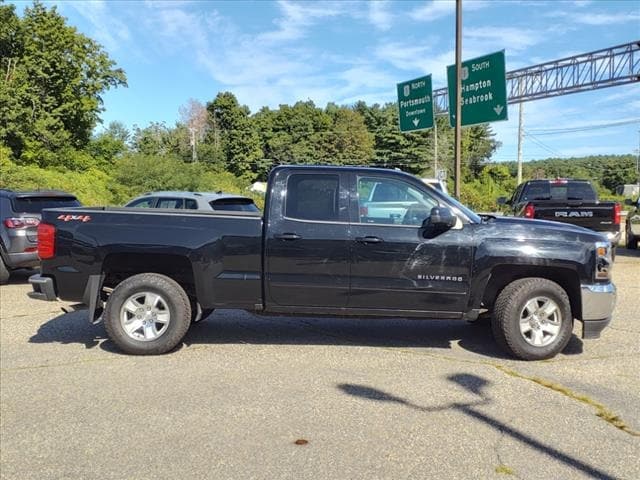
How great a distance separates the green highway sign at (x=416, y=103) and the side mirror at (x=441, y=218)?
16.7m

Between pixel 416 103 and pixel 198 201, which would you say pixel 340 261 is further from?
pixel 416 103

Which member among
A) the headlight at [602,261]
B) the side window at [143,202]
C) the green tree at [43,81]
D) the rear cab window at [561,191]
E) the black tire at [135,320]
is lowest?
the black tire at [135,320]

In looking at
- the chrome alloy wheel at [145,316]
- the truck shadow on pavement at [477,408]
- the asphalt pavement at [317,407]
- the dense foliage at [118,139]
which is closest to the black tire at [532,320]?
the asphalt pavement at [317,407]

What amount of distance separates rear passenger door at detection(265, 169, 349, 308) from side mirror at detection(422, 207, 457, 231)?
832mm

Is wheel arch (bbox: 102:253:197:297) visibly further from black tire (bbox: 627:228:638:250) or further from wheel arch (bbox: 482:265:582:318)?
black tire (bbox: 627:228:638:250)

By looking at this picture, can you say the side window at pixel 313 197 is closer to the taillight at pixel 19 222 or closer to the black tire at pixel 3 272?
the taillight at pixel 19 222

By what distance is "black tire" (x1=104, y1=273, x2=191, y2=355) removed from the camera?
19.1 feet

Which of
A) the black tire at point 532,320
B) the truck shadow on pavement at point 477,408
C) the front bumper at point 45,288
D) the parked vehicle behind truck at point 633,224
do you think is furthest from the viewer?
the parked vehicle behind truck at point 633,224

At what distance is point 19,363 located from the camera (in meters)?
5.69

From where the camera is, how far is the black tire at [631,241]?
1564cm

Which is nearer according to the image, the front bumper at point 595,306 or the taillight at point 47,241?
the front bumper at point 595,306

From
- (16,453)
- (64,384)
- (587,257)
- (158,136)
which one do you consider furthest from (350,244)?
Result: (158,136)

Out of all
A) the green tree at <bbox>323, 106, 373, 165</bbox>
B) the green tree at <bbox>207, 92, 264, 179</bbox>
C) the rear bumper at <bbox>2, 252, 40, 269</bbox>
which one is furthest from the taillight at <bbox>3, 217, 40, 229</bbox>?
the green tree at <bbox>323, 106, 373, 165</bbox>

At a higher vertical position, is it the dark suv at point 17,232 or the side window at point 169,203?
the side window at point 169,203
